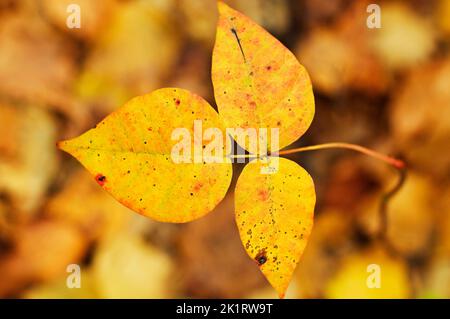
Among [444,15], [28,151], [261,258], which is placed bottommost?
[261,258]

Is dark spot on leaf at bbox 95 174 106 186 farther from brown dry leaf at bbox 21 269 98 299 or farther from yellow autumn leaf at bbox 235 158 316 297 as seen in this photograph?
brown dry leaf at bbox 21 269 98 299

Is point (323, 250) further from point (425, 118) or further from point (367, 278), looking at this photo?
point (425, 118)

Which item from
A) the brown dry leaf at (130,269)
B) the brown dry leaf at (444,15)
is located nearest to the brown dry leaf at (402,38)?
the brown dry leaf at (444,15)

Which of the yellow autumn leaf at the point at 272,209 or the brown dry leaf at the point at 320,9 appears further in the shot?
the brown dry leaf at the point at 320,9

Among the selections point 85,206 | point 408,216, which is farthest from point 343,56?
point 85,206

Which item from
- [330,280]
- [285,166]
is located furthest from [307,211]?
[330,280]

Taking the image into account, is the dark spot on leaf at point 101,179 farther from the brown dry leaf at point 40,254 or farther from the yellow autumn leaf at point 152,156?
the brown dry leaf at point 40,254

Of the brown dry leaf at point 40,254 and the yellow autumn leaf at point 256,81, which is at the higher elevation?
the yellow autumn leaf at point 256,81
